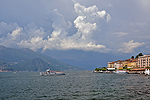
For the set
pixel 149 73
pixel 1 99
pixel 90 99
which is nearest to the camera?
pixel 90 99

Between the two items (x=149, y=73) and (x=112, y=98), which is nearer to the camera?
(x=112, y=98)

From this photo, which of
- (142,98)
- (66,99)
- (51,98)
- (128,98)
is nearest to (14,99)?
(51,98)

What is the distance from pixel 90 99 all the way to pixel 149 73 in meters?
159

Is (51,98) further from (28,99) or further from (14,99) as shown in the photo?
(14,99)

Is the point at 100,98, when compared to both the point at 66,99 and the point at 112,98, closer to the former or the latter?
the point at 112,98

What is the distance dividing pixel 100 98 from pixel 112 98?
11.0ft

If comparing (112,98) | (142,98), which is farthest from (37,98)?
(142,98)

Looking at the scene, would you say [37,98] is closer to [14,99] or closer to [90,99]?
[14,99]

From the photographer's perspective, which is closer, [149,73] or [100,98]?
[100,98]

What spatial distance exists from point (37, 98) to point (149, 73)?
537 feet

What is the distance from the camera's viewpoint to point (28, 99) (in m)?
49.8

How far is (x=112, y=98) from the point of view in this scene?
49156 millimetres

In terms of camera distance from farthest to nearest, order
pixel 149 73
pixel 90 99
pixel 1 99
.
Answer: pixel 149 73 → pixel 1 99 → pixel 90 99

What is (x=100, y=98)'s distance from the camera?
4931cm
